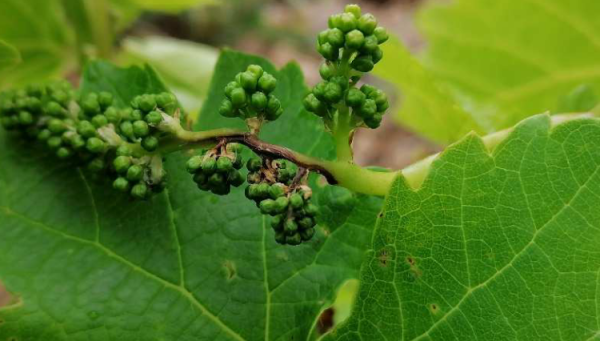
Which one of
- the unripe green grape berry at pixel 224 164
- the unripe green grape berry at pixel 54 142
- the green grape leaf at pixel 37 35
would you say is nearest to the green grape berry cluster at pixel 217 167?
the unripe green grape berry at pixel 224 164

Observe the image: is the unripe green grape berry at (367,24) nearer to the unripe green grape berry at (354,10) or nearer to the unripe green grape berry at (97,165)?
the unripe green grape berry at (354,10)

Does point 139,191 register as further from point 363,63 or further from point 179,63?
point 179,63

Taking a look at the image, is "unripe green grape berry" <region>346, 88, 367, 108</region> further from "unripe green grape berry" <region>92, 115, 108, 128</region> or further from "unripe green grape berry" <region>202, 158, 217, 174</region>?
"unripe green grape berry" <region>92, 115, 108, 128</region>

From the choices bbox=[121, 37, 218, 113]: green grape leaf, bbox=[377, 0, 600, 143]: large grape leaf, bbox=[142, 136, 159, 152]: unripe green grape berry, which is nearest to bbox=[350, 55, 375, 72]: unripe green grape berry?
bbox=[142, 136, 159, 152]: unripe green grape berry

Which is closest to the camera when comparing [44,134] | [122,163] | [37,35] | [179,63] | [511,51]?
[122,163]

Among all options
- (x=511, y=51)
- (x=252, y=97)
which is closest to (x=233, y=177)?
(x=252, y=97)

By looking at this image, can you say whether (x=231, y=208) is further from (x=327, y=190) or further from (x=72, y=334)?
(x=72, y=334)
